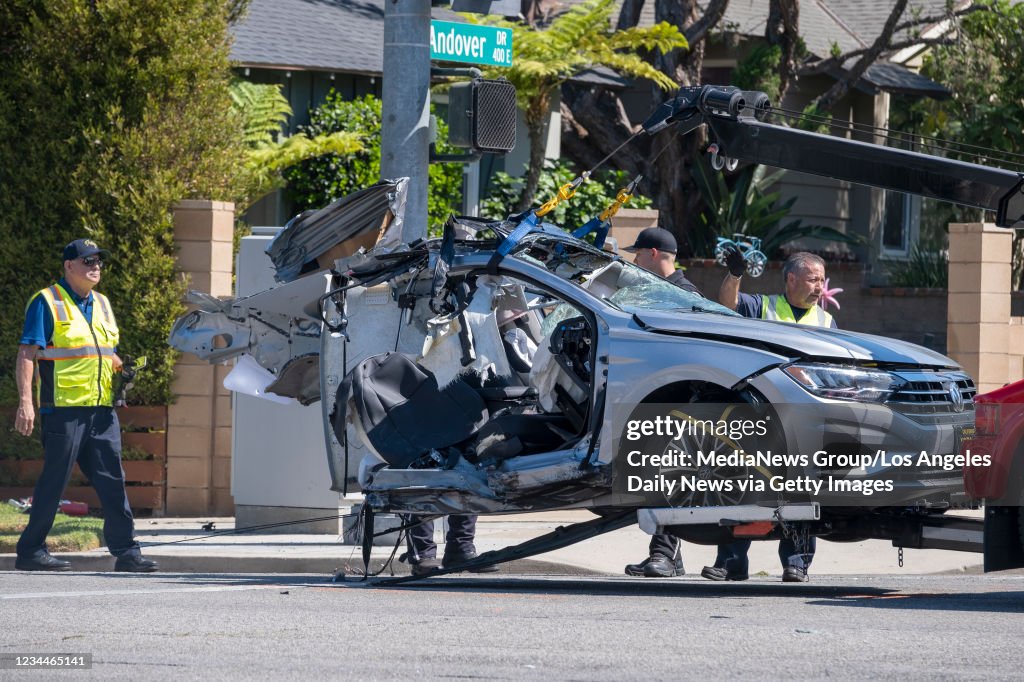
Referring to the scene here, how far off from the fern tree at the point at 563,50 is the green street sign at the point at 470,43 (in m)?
6.35

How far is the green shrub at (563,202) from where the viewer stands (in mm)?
20469

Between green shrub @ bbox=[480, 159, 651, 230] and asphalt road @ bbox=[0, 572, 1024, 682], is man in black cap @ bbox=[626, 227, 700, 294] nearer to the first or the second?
asphalt road @ bbox=[0, 572, 1024, 682]

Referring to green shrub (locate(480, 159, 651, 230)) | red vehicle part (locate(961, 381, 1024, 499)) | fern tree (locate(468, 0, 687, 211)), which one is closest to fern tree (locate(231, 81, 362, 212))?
fern tree (locate(468, 0, 687, 211))

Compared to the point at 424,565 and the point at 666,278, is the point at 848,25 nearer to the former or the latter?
the point at 666,278

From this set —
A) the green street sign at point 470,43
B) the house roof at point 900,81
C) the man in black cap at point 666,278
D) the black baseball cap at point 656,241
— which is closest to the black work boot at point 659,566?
the man in black cap at point 666,278

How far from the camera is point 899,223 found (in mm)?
26453

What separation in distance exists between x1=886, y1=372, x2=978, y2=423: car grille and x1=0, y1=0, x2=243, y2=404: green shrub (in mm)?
6948

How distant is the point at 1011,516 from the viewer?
24.8 ft

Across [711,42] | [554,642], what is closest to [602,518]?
[554,642]

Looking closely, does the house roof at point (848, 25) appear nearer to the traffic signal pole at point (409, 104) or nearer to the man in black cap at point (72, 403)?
the traffic signal pole at point (409, 104)

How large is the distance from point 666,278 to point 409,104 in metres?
2.37

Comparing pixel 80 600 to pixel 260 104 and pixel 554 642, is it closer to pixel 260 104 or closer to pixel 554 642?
pixel 554 642

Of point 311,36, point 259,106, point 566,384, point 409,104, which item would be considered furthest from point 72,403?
point 311,36

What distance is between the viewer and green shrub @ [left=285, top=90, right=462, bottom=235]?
18828 millimetres
